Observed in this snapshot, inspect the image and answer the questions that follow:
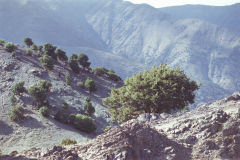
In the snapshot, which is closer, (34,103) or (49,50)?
(34,103)

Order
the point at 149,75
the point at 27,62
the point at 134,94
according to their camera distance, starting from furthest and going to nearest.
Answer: the point at 27,62
the point at 149,75
the point at 134,94

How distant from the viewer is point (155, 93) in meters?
25.5

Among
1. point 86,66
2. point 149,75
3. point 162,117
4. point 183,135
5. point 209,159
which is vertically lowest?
point 209,159

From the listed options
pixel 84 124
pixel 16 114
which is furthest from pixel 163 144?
pixel 84 124

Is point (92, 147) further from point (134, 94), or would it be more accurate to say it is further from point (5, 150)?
point (5, 150)

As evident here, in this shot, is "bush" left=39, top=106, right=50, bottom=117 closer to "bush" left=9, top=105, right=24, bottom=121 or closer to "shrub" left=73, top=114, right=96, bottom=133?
"bush" left=9, top=105, right=24, bottom=121

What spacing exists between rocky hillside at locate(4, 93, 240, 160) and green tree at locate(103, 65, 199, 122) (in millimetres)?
11036


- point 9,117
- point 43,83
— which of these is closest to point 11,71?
point 43,83

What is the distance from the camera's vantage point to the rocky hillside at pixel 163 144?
33.2 ft

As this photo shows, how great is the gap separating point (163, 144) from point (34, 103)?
43202mm

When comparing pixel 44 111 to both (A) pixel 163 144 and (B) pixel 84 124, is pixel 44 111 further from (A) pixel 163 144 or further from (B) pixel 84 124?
(A) pixel 163 144

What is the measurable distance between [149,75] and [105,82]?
188 feet

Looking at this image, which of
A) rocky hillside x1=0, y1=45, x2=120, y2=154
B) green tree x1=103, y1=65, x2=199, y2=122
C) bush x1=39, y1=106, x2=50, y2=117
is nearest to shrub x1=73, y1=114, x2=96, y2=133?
rocky hillside x1=0, y1=45, x2=120, y2=154

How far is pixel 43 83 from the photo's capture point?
54562mm
